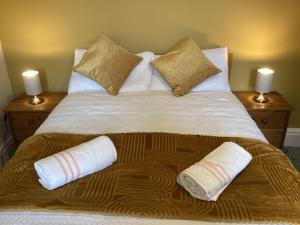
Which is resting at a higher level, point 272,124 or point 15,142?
point 272,124

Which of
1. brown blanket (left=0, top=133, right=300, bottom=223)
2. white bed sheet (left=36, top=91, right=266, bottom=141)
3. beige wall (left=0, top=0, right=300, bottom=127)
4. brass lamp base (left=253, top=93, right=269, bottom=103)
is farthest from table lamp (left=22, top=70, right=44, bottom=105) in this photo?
brass lamp base (left=253, top=93, right=269, bottom=103)

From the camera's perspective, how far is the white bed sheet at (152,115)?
1.85 m

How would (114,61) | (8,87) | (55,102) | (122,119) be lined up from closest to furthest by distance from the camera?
(122,119) → (114,61) → (55,102) → (8,87)

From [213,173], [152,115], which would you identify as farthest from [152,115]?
[213,173]

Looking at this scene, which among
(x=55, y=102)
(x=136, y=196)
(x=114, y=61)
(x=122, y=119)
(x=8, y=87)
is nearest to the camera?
(x=136, y=196)

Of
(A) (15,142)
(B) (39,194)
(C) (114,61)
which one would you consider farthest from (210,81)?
(A) (15,142)

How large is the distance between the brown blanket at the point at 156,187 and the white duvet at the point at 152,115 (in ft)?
0.53

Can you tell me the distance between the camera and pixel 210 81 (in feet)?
8.11

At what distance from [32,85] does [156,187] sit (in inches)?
69.3

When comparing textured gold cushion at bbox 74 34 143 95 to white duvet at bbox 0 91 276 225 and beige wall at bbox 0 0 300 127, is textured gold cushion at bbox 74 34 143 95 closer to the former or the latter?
white duvet at bbox 0 91 276 225

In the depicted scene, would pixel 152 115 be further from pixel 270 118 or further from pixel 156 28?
pixel 270 118

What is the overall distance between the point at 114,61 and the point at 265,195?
1.66 metres

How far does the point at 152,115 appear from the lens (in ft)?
6.63

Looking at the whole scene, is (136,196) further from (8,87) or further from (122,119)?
(8,87)
